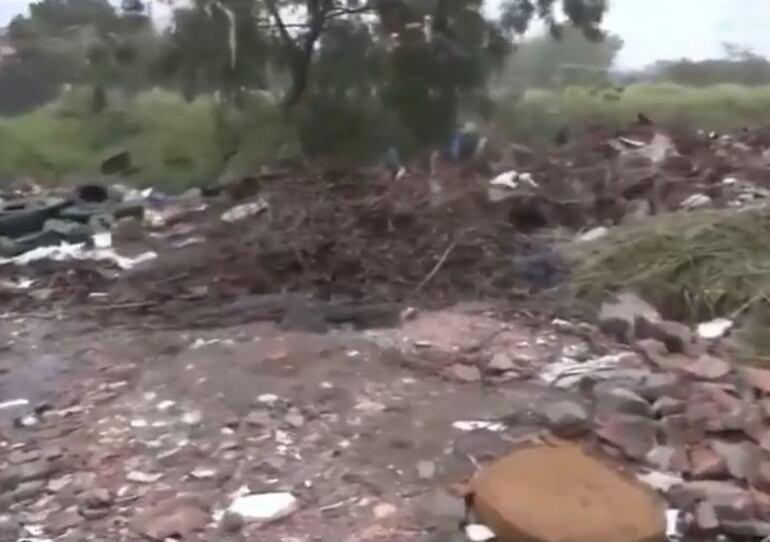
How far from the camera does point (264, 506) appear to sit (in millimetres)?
1271

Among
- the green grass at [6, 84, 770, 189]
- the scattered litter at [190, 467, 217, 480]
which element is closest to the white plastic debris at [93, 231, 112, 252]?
the green grass at [6, 84, 770, 189]

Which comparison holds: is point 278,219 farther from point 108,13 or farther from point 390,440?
point 390,440

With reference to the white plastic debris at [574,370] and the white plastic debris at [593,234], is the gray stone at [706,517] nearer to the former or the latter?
the white plastic debris at [574,370]

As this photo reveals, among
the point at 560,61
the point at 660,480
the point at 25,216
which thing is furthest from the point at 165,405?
the point at 560,61

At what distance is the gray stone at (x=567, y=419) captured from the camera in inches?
55.7

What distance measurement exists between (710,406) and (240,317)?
81 cm

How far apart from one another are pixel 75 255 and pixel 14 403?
74 cm

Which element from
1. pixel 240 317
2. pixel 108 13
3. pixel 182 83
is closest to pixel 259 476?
pixel 240 317

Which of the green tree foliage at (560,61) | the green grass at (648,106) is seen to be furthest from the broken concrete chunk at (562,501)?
the green grass at (648,106)

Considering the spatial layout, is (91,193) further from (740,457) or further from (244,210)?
(740,457)

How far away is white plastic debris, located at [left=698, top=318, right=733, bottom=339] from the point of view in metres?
1.76

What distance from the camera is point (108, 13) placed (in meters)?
2.59

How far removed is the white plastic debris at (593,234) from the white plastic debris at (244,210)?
0.69 m

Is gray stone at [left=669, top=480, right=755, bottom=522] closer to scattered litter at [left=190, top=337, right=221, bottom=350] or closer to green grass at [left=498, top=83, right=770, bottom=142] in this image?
scattered litter at [left=190, top=337, right=221, bottom=350]
